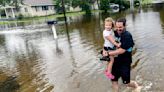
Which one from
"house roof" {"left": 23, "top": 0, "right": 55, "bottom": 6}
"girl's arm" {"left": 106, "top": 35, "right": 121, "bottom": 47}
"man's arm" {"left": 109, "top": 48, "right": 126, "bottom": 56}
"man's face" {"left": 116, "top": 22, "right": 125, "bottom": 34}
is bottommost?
"house roof" {"left": 23, "top": 0, "right": 55, "bottom": 6}

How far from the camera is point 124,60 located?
5.57 metres

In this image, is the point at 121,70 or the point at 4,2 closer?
the point at 121,70

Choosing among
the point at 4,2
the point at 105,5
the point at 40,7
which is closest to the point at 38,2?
the point at 40,7

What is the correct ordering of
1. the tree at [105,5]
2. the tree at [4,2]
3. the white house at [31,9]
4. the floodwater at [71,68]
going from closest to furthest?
1. the floodwater at [71,68]
2. the tree at [105,5]
3. the tree at [4,2]
4. the white house at [31,9]

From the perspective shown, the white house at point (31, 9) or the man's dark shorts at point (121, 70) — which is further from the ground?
the man's dark shorts at point (121, 70)

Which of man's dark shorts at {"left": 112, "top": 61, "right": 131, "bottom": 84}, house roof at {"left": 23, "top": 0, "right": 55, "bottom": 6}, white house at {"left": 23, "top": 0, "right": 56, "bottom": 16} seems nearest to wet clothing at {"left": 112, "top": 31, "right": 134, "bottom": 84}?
man's dark shorts at {"left": 112, "top": 61, "right": 131, "bottom": 84}

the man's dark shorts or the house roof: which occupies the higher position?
the man's dark shorts

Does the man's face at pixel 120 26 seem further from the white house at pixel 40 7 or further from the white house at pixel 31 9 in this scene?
the white house at pixel 40 7

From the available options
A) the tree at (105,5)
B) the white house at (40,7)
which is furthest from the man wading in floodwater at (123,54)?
the white house at (40,7)

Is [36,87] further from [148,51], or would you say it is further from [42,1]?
[42,1]

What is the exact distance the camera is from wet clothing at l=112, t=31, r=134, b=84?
5.36 m

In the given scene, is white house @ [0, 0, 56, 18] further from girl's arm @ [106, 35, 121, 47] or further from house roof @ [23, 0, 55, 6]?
girl's arm @ [106, 35, 121, 47]

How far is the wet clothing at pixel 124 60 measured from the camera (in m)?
5.36

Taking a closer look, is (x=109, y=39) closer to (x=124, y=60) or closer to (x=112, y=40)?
(x=112, y=40)
